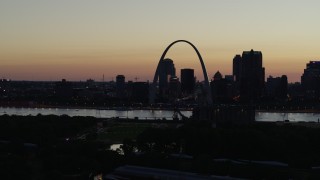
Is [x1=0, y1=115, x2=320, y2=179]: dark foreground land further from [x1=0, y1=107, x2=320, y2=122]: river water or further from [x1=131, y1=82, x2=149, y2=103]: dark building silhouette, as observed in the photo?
[x1=131, y1=82, x2=149, y2=103]: dark building silhouette

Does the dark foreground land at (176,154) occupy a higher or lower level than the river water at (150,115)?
lower

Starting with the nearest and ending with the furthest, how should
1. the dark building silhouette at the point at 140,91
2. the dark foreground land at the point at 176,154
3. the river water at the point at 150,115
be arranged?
the dark foreground land at the point at 176,154 < the river water at the point at 150,115 < the dark building silhouette at the point at 140,91

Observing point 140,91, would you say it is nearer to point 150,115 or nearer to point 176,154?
point 150,115

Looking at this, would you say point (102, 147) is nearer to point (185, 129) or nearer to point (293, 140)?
point (185, 129)

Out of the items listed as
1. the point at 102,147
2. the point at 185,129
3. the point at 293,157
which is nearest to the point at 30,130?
the point at 102,147

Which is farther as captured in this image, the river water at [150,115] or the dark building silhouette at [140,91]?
the dark building silhouette at [140,91]

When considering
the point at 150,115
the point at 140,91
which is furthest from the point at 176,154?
the point at 140,91

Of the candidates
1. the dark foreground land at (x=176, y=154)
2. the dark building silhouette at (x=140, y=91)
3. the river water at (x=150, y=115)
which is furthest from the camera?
the dark building silhouette at (x=140, y=91)

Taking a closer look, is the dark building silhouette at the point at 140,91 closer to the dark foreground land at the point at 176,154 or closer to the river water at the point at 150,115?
the river water at the point at 150,115

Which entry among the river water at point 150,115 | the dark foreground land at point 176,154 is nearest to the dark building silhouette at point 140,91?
the river water at point 150,115
